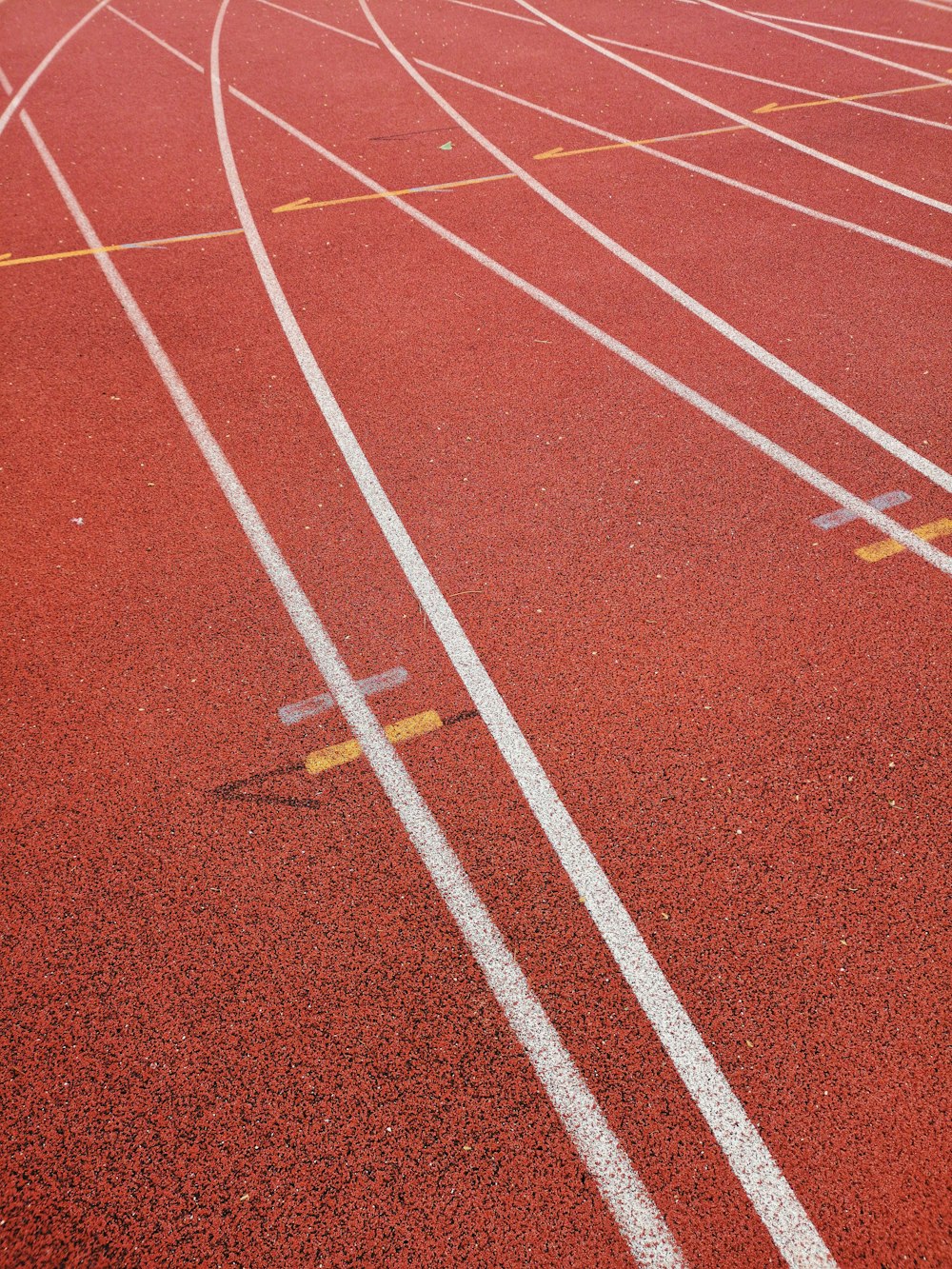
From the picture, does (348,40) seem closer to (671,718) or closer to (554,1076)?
(671,718)

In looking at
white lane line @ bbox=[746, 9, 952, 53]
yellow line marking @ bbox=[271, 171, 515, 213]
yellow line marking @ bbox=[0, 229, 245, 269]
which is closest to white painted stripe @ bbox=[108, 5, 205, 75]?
yellow line marking @ bbox=[271, 171, 515, 213]

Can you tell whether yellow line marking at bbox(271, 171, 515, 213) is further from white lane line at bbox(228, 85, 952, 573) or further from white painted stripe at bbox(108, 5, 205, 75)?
white painted stripe at bbox(108, 5, 205, 75)

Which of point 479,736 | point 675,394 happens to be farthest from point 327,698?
point 675,394

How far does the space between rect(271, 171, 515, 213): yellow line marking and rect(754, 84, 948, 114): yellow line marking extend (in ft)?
13.1

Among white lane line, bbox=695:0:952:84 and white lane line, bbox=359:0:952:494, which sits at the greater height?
white lane line, bbox=695:0:952:84

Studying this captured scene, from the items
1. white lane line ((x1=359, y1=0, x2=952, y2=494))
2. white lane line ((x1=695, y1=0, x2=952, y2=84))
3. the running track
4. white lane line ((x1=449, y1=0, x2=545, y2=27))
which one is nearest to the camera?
the running track

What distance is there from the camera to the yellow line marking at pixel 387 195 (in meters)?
9.32

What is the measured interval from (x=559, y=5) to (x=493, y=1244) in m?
19.4

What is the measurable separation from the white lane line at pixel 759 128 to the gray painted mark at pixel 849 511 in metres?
5.11

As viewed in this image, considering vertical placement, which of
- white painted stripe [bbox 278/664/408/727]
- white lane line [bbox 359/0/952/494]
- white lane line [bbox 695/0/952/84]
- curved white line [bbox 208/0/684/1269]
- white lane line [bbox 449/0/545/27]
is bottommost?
curved white line [bbox 208/0/684/1269]

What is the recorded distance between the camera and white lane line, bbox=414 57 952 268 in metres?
8.28

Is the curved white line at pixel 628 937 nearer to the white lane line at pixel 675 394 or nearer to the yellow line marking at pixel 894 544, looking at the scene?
the white lane line at pixel 675 394

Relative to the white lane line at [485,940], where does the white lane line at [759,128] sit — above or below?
above

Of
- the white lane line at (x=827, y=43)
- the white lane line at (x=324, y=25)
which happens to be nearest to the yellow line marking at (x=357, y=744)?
the white lane line at (x=827, y=43)
